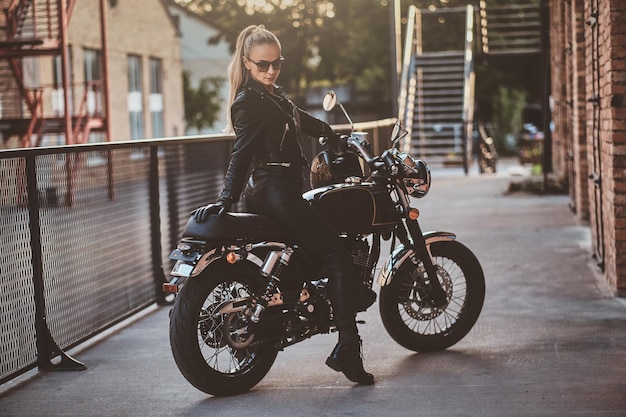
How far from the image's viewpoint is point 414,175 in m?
6.45

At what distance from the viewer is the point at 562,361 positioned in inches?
255

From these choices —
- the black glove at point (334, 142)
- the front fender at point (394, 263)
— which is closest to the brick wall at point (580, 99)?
the front fender at point (394, 263)

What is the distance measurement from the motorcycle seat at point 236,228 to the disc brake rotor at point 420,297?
1086mm

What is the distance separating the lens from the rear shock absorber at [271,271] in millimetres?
5883

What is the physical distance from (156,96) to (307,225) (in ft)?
117

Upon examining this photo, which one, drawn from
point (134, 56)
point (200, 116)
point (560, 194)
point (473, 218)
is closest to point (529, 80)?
point (200, 116)

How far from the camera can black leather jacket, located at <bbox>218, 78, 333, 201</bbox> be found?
5.83 metres

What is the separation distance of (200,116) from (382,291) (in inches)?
1867

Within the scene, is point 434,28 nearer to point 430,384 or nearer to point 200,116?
point 200,116

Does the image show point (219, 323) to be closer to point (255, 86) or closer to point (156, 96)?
point (255, 86)

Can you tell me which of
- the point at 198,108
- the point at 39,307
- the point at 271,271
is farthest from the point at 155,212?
the point at 198,108

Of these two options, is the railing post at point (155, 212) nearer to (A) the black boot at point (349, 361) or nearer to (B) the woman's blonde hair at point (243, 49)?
(B) the woman's blonde hair at point (243, 49)

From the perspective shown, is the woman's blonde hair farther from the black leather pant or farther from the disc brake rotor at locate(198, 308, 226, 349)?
the disc brake rotor at locate(198, 308, 226, 349)

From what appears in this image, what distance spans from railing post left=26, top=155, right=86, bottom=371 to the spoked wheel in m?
1.25
